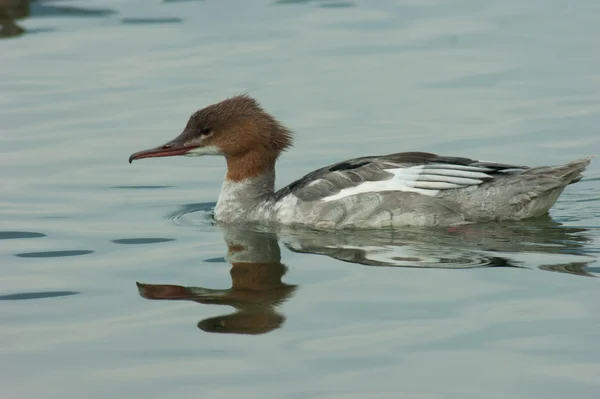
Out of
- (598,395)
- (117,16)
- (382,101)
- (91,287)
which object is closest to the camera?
(598,395)

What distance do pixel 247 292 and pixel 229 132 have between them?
8.24 ft

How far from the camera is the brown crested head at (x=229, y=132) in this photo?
33.5ft

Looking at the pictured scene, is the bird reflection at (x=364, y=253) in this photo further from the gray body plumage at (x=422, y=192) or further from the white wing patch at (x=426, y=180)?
the white wing patch at (x=426, y=180)

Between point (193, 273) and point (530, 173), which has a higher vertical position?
point (530, 173)

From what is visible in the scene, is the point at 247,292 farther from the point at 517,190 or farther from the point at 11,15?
the point at 11,15

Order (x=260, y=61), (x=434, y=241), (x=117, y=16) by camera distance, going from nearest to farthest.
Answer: (x=434, y=241)
(x=260, y=61)
(x=117, y=16)

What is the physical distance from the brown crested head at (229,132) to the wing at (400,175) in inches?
25.4

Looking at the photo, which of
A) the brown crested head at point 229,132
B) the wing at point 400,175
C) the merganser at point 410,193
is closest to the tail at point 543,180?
the merganser at point 410,193

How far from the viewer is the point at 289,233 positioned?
9.67m

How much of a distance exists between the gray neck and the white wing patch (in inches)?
29.1

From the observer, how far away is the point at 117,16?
58.5 feet

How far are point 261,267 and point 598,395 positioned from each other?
3141mm

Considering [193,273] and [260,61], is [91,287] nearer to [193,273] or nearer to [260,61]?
[193,273]

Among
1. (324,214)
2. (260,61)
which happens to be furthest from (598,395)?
(260,61)
